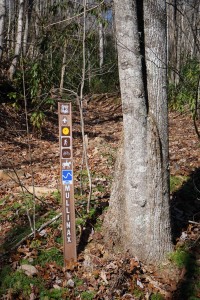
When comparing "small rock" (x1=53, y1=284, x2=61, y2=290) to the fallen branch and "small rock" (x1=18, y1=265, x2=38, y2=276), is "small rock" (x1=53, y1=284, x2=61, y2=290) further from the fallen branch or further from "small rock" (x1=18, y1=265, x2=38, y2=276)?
the fallen branch

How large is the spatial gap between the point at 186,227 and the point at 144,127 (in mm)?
1823

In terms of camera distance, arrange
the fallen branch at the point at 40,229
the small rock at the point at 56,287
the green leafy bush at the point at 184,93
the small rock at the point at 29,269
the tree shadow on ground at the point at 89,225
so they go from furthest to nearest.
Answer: the green leafy bush at the point at 184,93, the tree shadow on ground at the point at 89,225, the fallen branch at the point at 40,229, the small rock at the point at 29,269, the small rock at the point at 56,287

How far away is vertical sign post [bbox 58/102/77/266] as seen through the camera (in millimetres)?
4305

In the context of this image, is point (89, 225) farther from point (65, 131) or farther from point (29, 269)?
point (65, 131)

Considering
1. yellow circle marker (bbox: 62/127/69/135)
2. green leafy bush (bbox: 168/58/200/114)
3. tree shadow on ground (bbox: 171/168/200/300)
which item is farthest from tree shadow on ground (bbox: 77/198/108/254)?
green leafy bush (bbox: 168/58/200/114)

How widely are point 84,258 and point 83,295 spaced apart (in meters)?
0.56

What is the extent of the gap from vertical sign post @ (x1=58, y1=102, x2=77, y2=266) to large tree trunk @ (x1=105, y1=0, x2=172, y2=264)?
0.66 meters

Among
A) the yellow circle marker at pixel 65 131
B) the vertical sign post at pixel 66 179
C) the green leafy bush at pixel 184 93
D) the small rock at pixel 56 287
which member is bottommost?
the small rock at pixel 56 287

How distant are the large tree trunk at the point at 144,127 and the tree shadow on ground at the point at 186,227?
378 mm

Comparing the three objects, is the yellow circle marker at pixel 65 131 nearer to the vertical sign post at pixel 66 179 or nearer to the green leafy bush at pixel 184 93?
the vertical sign post at pixel 66 179

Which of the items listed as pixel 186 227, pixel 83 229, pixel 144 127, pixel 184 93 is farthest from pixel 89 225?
pixel 184 93

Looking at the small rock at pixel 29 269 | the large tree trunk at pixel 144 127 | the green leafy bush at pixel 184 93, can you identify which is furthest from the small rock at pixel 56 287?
the green leafy bush at pixel 184 93

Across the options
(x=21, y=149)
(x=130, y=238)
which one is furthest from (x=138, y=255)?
(x=21, y=149)

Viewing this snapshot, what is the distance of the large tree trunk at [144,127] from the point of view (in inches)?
164
